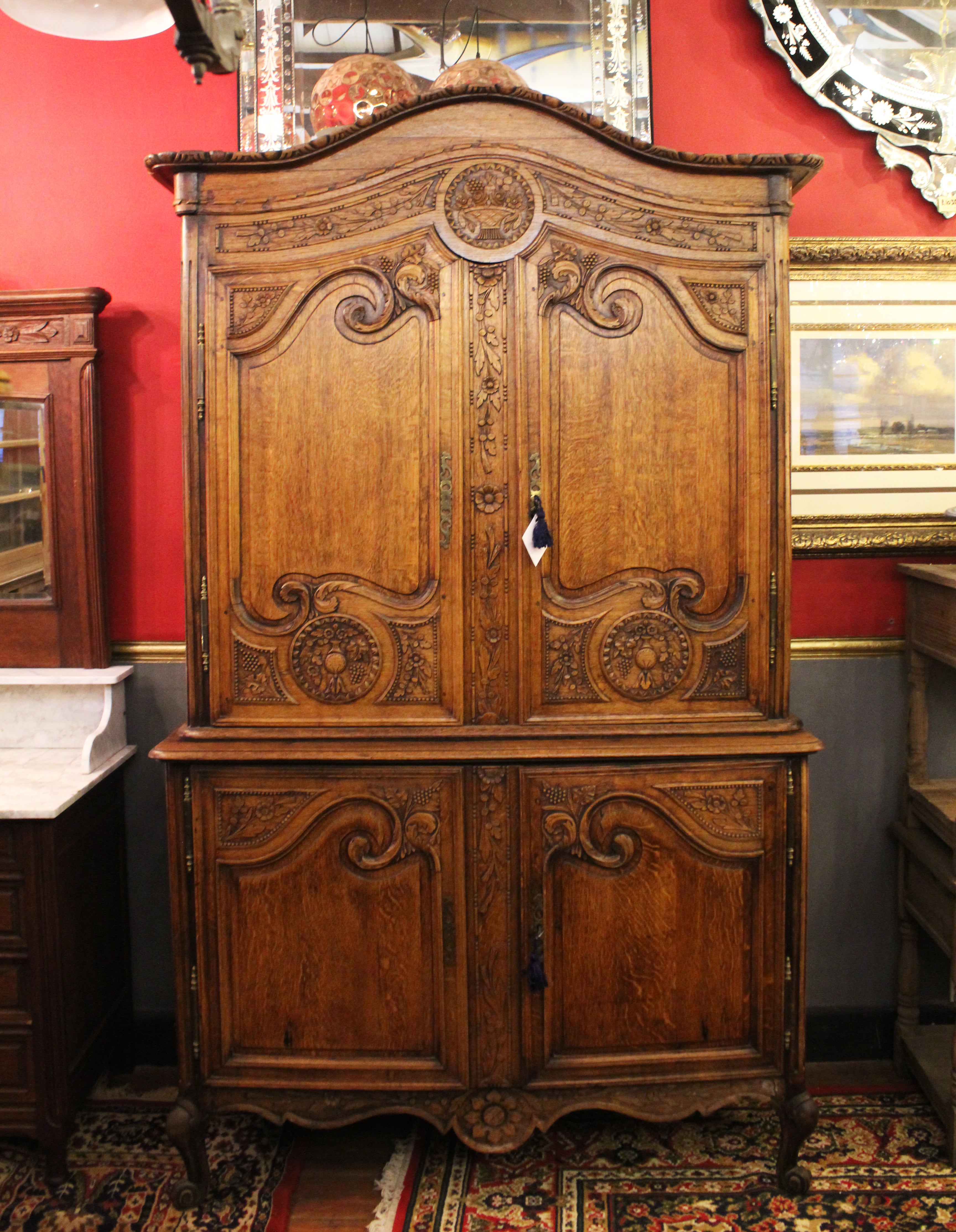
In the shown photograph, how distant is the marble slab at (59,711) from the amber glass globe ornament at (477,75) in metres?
1.70

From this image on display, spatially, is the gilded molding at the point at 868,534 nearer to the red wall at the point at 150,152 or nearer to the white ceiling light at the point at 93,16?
the red wall at the point at 150,152

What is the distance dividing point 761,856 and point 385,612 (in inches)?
38.2

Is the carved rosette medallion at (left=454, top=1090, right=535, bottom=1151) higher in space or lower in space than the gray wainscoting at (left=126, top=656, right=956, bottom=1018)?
lower

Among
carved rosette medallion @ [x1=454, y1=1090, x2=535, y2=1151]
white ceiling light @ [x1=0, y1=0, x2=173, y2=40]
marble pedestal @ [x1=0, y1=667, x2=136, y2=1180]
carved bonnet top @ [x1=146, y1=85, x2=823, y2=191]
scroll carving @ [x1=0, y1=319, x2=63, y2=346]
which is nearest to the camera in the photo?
white ceiling light @ [x1=0, y1=0, x2=173, y2=40]

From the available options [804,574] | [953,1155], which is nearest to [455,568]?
[804,574]

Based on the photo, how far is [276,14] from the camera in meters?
2.60

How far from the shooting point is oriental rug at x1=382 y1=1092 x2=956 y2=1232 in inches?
84.1

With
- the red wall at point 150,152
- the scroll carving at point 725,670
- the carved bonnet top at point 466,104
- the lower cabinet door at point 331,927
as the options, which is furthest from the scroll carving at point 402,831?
the carved bonnet top at point 466,104

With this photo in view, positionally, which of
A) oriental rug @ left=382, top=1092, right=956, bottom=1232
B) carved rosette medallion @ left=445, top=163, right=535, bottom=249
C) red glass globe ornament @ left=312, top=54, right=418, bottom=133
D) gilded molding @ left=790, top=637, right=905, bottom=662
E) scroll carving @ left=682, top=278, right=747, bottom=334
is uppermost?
red glass globe ornament @ left=312, top=54, right=418, bottom=133

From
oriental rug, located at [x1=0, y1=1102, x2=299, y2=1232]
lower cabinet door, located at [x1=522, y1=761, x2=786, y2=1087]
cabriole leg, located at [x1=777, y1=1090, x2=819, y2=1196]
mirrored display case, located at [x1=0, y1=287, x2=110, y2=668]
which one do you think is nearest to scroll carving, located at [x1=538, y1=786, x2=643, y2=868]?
lower cabinet door, located at [x1=522, y1=761, x2=786, y2=1087]

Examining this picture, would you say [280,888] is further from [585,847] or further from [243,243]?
[243,243]

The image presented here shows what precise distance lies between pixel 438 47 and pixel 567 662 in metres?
1.70

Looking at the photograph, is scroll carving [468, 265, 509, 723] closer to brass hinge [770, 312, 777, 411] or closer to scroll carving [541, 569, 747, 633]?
scroll carving [541, 569, 747, 633]

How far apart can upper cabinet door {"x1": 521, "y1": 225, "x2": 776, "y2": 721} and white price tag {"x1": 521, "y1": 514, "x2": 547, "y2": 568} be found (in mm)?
23
